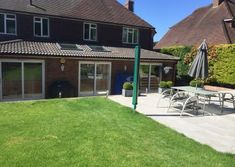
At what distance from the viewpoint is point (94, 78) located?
16.7 metres

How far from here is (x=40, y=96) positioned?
49.8ft

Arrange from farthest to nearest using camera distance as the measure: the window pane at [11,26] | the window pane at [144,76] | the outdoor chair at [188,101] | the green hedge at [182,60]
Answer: the green hedge at [182,60] < the window pane at [144,76] < the window pane at [11,26] < the outdoor chair at [188,101]

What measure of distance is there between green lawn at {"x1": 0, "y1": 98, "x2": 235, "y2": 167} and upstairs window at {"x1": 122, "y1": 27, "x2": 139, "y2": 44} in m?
13.2

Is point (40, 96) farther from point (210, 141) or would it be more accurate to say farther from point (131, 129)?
point (210, 141)

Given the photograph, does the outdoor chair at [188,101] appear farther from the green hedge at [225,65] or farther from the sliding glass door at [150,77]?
the green hedge at [225,65]

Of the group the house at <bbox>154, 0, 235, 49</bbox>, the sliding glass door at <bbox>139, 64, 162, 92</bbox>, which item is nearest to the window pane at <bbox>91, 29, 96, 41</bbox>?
the sliding glass door at <bbox>139, 64, 162, 92</bbox>

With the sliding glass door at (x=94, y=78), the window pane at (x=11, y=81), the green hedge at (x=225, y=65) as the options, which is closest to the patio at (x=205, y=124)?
the sliding glass door at (x=94, y=78)

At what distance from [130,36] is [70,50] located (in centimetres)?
792

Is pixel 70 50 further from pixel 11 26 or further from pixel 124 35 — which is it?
pixel 124 35

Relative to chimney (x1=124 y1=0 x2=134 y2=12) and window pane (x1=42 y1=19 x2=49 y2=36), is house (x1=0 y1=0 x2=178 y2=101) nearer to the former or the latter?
window pane (x1=42 y1=19 x2=49 y2=36)

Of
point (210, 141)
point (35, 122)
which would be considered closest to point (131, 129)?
point (210, 141)

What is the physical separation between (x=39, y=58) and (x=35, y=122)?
685 centimetres

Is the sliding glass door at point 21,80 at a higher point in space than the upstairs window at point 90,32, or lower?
lower

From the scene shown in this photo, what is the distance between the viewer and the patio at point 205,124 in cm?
759
